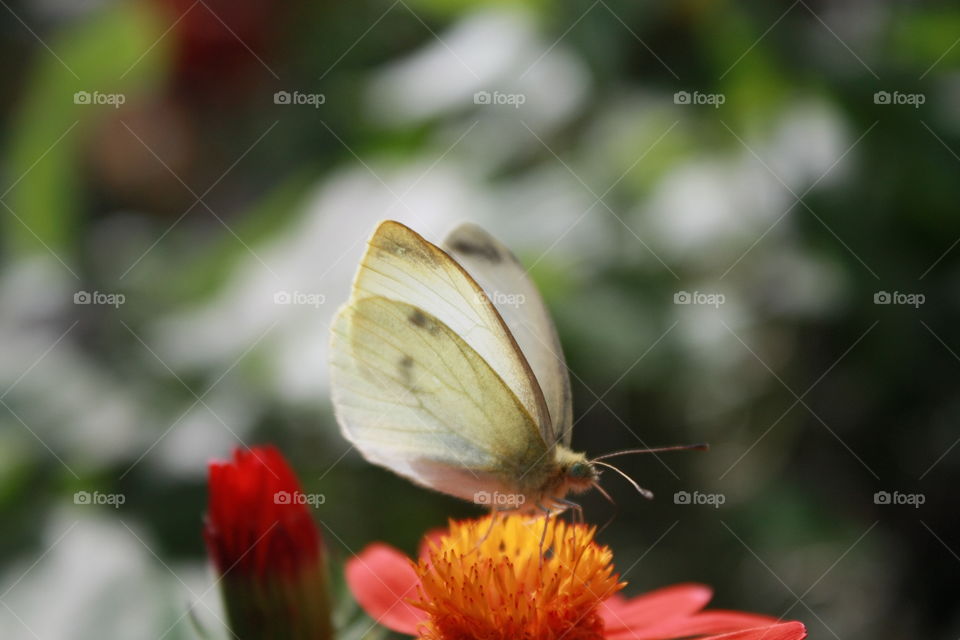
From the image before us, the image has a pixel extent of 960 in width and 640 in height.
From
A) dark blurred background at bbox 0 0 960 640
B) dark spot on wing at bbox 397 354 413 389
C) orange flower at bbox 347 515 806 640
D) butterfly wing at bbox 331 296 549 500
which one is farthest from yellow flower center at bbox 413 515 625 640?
dark blurred background at bbox 0 0 960 640

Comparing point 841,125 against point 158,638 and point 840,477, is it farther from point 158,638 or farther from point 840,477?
point 158,638

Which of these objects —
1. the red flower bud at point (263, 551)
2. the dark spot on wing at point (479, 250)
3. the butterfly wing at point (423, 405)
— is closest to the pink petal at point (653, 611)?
the butterfly wing at point (423, 405)

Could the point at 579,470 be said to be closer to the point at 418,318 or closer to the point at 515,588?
the point at 515,588

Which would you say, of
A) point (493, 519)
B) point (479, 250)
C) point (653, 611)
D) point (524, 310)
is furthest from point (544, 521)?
point (479, 250)

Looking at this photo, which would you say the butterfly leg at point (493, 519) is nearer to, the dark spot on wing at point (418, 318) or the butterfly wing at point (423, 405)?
the butterfly wing at point (423, 405)

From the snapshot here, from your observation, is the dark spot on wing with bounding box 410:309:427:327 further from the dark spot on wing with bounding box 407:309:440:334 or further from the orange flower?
the orange flower

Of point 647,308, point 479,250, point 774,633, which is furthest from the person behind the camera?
point 647,308

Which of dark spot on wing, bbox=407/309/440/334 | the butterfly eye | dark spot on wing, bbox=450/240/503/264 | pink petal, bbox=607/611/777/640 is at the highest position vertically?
dark spot on wing, bbox=450/240/503/264
